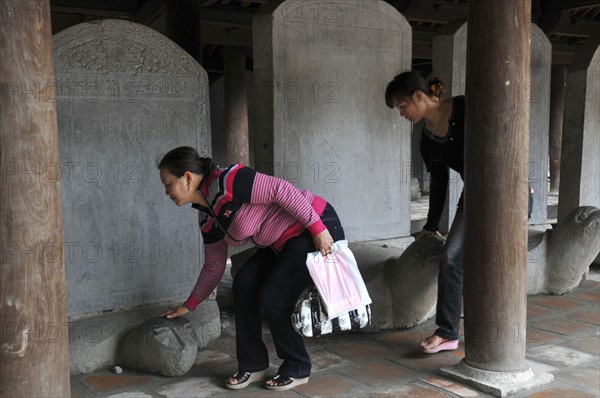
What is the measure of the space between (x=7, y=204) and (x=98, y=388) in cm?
138

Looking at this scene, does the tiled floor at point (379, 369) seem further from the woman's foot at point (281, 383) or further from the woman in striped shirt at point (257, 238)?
the woman in striped shirt at point (257, 238)

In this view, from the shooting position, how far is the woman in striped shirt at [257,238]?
10.4ft

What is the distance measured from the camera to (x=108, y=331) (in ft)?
12.7

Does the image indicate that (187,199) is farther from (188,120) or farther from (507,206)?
(507,206)

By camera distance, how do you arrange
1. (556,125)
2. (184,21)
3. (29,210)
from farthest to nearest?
(556,125) < (184,21) < (29,210)

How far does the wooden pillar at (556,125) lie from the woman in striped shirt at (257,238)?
37.9 feet

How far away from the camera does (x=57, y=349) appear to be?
2.67m

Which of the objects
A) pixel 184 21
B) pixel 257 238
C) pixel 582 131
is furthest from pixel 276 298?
pixel 184 21

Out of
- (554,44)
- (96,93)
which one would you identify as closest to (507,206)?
(96,93)

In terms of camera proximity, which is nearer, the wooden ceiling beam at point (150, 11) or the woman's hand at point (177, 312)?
the woman's hand at point (177, 312)

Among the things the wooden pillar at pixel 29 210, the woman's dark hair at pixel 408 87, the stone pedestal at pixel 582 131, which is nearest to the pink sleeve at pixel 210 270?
the wooden pillar at pixel 29 210

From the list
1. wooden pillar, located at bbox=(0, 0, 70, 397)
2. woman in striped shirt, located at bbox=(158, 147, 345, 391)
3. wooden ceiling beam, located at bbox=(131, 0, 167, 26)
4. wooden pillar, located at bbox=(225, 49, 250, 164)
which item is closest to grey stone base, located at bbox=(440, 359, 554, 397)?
woman in striped shirt, located at bbox=(158, 147, 345, 391)

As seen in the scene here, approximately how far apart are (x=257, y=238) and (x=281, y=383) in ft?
2.34

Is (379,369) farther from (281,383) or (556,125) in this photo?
(556,125)
